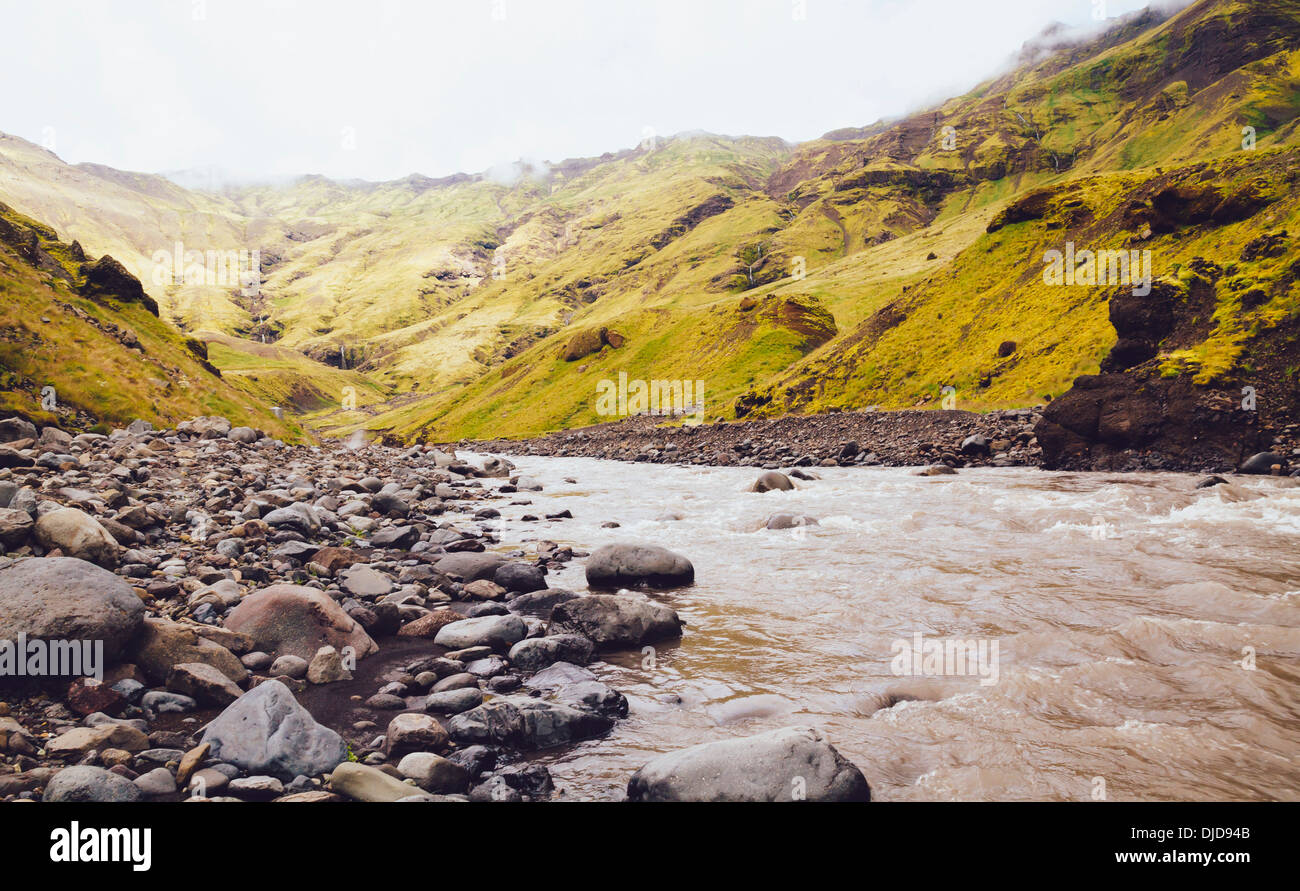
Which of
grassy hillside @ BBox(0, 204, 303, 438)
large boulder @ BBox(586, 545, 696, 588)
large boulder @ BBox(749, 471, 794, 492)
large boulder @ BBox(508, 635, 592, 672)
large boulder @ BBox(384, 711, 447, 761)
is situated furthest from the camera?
large boulder @ BBox(749, 471, 794, 492)

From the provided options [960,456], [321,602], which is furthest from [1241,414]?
[321,602]

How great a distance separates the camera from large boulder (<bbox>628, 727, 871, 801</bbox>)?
20.2 ft

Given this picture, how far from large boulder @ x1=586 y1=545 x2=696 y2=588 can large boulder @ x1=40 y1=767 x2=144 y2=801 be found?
1044cm

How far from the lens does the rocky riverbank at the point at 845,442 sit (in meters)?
40.0

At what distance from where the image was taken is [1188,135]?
164000 mm

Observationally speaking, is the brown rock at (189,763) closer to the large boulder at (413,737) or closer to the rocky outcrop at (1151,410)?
the large boulder at (413,737)

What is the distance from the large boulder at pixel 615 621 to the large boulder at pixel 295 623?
353cm

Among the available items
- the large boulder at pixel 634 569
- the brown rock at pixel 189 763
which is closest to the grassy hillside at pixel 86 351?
the large boulder at pixel 634 569

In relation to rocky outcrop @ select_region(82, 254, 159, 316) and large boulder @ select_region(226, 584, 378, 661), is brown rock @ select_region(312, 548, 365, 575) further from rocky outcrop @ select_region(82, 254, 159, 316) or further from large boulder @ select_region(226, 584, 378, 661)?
rocky outcrop @ select_region(82, 254, 159, 316)

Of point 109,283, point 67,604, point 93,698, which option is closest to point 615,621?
point 93,698

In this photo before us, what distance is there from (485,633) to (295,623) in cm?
312

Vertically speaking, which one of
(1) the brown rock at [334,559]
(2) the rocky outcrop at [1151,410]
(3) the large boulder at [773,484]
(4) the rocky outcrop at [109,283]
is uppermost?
(4) the rocky outcrop at [109,283]

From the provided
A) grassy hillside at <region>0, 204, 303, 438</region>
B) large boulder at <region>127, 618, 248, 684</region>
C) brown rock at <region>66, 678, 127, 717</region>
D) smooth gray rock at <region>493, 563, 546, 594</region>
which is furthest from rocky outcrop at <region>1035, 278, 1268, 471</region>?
grassy hillside at <region>0, 204, 303, 438</region>
